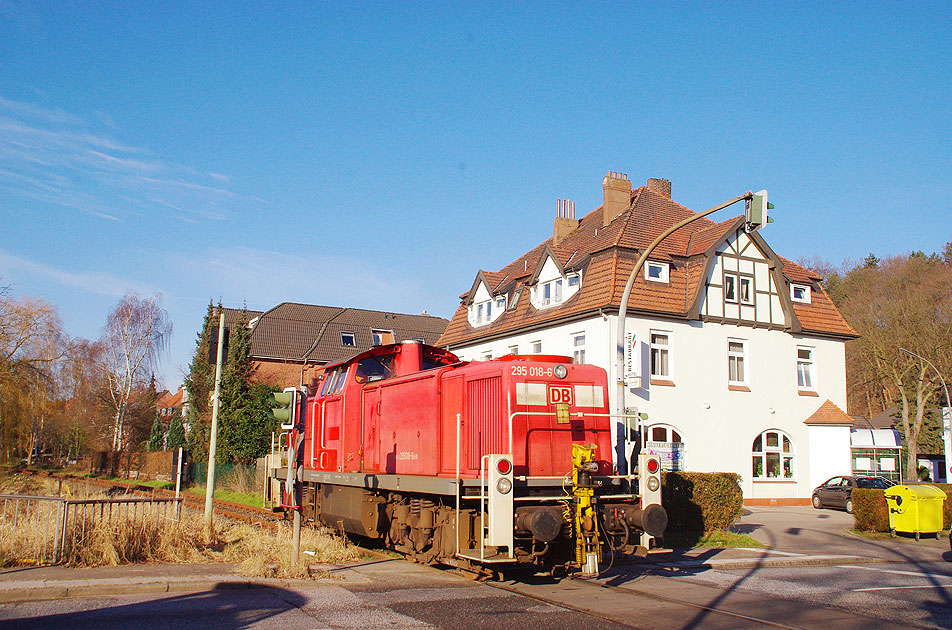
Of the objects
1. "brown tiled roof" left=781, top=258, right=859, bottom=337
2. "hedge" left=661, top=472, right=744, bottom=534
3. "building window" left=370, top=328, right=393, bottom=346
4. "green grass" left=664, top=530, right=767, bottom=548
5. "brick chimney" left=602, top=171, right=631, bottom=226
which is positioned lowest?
"green grass" left=664, top=530, right=767, bottom=548

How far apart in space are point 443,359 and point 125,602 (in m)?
6.58

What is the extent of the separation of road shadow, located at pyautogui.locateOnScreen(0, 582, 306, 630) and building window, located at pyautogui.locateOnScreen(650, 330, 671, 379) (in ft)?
64.6

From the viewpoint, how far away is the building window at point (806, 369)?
30.6 metres

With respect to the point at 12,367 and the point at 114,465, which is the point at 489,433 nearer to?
the point at 12,367

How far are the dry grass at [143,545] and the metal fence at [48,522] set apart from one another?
0.01 meters

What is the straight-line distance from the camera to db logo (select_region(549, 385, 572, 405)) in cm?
1110

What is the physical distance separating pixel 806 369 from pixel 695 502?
16.9 meters

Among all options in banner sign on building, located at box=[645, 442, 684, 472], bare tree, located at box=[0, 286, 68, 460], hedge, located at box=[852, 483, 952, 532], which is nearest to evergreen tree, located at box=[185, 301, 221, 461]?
bare tree, located at box=[0, 286, 68, 460]

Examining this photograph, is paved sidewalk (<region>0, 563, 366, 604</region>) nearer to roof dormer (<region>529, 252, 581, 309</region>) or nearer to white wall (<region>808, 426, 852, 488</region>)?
roof dormer (<region>529, 252, 581, 309</region>)

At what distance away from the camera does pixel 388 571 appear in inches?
453

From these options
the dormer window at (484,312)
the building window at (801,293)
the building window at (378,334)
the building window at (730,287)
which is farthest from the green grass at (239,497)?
the building window at (378,334)

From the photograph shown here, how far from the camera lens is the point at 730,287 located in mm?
29109

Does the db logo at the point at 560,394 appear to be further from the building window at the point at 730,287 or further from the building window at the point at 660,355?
the building window at the point at 730,287

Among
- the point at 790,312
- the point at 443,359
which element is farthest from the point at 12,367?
the point at 790,312
